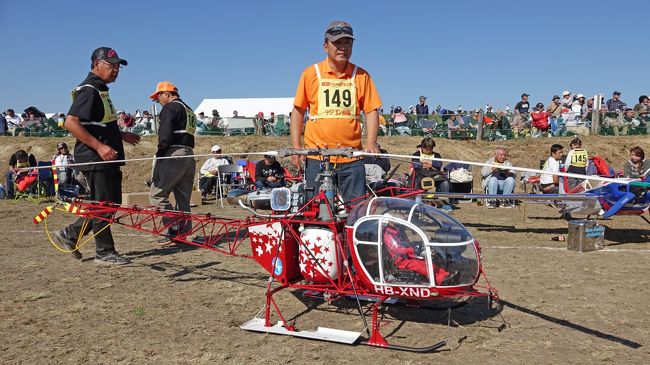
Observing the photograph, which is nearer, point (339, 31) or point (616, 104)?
point (339, 31)

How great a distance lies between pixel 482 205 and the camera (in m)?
14.3

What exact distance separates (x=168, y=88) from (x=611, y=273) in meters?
6.68

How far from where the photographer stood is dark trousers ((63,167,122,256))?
6.73 metres

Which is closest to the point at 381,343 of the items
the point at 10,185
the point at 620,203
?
the point at 620,203

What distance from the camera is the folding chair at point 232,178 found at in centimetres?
1459

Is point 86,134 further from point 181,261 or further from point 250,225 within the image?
point 250,225

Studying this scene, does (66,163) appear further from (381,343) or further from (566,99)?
(566,99)

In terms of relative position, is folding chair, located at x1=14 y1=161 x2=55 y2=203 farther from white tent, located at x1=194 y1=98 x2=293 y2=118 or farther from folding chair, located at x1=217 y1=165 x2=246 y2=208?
white tent, located at x1=194 y1=98 x2=293 y2=118

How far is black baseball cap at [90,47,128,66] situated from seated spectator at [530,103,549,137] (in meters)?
18.3

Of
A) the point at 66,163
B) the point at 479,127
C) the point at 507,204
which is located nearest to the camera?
the point at 507,204

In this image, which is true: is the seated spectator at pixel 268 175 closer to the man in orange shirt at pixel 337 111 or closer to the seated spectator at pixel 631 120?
the man in orange shirt at pixel 337 111

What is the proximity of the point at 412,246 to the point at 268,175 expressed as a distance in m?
9.48

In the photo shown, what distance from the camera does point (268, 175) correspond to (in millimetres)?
13445

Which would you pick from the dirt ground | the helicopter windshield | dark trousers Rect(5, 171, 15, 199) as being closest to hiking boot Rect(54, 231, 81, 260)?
the dirt ground
